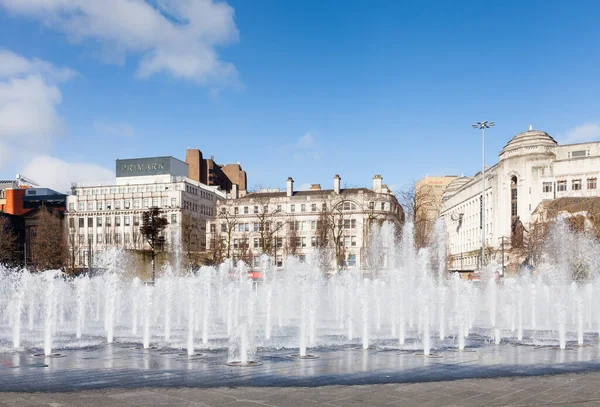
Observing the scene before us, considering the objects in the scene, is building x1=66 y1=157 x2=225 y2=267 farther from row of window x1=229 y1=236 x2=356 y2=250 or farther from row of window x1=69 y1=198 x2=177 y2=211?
row of window x1=229 y1=236 x2=356 y2=250

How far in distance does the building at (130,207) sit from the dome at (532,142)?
51.9 metres

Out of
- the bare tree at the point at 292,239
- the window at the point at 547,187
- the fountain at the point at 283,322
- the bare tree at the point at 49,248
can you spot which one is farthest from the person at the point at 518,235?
the bare tree at the point at 49,248

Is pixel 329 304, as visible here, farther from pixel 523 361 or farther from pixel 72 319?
pixel 523 361

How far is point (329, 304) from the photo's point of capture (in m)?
37.2

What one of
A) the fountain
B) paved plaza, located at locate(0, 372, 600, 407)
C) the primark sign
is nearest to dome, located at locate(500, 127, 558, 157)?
the fountain

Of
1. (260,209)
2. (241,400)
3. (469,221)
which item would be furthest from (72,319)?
(469,221)

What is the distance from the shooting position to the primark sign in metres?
103

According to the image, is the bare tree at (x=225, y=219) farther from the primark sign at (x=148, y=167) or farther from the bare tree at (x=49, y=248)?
the bare tree at (x=49, y=248)

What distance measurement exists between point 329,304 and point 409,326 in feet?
47.7

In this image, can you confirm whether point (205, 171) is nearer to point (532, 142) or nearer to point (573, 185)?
point (532, 142)

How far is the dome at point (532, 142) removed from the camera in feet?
277

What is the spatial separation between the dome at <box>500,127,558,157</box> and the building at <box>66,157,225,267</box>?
51.9m

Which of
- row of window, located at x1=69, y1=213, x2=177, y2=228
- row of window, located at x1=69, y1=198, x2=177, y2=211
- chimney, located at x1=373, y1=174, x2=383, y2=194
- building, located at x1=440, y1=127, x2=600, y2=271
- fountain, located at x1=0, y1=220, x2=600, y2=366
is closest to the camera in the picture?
fountain, located at x1=0, y1=220, x2=600, y2=366

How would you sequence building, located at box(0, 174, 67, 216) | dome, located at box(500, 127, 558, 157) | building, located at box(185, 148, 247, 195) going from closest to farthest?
dome, located at box(500, 127, 558, 157), building, located at box(0, 174, 67, 216), building, located at box(185, 148, 247, 195)
